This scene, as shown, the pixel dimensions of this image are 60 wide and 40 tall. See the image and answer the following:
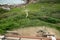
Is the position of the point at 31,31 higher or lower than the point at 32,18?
lower

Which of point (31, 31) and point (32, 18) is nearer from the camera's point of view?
point (31, 31)

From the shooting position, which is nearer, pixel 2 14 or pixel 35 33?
pixel 35 33

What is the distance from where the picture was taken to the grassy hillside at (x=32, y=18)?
40.2ft

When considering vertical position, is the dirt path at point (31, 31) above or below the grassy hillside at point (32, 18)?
below

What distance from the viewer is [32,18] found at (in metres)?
13.4

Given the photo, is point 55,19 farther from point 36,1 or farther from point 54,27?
point 36,1

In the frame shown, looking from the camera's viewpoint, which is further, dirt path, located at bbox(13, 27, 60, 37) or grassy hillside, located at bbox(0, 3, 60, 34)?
grassy hillside, located at bbox(0, 3, 60, 34)

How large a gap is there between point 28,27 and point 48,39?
7.53 feet

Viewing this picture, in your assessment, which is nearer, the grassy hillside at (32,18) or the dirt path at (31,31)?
the dirt path at (31,31)

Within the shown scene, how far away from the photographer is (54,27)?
40.4 ft

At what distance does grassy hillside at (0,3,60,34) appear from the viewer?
12266 millimetres

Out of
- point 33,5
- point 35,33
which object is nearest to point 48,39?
point 35,33

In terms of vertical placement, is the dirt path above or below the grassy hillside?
below

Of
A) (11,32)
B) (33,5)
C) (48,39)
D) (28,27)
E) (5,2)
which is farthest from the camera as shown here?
(5,2)
